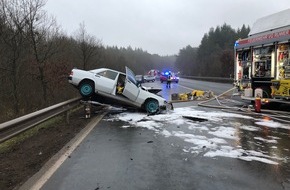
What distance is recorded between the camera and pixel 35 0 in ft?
69.1

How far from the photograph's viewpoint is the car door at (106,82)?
517 inches

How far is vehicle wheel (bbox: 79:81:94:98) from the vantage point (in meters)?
13.1

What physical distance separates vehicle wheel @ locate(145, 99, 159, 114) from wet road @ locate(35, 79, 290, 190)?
268 cm

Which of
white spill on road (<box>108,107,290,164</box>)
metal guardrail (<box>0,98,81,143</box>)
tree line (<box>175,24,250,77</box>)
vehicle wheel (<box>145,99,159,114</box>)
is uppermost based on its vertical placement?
tree line (<box>175,24,250,77</box>)

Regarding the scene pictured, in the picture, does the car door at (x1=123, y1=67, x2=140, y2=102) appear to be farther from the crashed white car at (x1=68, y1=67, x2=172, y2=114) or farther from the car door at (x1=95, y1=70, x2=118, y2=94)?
the car door at (x1=95, y1=70, x2=118, y2=94)

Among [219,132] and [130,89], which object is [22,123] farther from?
[130,89]

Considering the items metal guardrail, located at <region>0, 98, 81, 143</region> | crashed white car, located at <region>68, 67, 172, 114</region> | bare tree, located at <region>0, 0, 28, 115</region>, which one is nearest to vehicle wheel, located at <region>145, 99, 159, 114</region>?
crashed white car, located at <region>68, 67, 172, 114</region>

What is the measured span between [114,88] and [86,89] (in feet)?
3.46

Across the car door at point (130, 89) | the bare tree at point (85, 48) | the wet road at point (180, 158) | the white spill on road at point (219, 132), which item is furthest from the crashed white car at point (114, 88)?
the bare tree at point (85, 48)

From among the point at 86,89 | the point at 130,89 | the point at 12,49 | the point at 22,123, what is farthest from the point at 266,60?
the point at 12,49

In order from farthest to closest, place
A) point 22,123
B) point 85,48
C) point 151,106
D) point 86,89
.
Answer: point 85,48, point 151,106, point 86,89, point 22,123

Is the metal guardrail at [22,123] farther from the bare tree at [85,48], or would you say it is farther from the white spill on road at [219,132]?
the bare tree at [85,48]

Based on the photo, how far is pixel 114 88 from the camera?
1320 centimetres

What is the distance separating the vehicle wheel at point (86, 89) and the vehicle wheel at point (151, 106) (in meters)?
2.17
